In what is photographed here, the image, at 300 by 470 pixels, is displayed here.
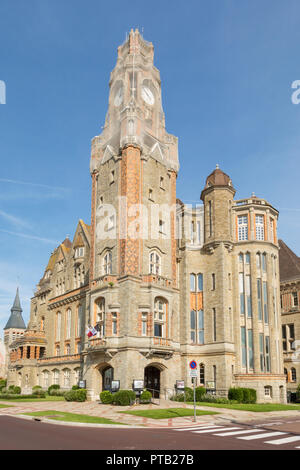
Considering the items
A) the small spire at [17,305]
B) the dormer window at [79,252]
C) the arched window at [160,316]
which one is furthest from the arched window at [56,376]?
the small spire at [17,305]

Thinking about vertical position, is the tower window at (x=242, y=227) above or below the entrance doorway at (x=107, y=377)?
above

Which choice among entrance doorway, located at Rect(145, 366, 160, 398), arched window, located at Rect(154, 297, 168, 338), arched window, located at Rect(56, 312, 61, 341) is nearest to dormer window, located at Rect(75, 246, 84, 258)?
arched window, located at Rect(56, 312, 61, 341)

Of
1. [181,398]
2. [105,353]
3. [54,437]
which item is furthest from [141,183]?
[54,437]

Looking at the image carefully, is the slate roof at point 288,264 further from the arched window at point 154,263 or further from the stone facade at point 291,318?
the arched window at point 154,263

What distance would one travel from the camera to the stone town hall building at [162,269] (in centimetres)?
4038

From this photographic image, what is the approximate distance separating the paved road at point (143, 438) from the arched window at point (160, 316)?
→ 2025 cm

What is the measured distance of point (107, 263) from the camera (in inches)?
1735

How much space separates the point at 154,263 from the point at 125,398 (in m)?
14.0

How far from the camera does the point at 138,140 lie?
44.8 meters

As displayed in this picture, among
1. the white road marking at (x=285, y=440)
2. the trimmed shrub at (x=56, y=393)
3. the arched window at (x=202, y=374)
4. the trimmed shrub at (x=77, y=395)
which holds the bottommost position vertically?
the trimmed shrub at (x=56, y=393)

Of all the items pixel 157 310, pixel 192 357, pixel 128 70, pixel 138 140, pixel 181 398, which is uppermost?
pixel 128 70
